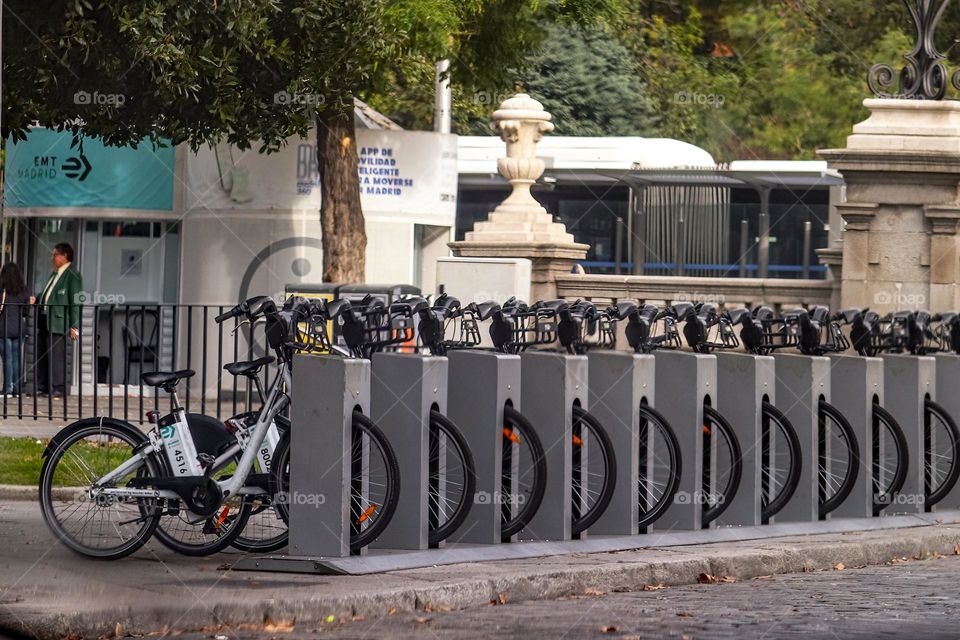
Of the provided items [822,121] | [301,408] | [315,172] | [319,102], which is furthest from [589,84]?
[301,408]

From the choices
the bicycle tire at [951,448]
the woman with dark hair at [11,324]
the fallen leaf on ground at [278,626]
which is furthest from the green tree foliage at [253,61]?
the fallen leaf on ground at [278,626]

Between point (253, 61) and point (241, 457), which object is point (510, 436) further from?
point (253, 61)

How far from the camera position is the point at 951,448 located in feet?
38.2

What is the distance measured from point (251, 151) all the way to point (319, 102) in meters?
3.04

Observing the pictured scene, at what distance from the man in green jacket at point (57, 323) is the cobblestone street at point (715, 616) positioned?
783 cm

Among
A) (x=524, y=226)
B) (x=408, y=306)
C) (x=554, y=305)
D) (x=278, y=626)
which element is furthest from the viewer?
(x=524, y=226)

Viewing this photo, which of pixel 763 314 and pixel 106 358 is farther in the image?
pixel 106 358

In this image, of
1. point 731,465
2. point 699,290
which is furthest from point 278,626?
point 699,290

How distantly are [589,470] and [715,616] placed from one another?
76.3 inches

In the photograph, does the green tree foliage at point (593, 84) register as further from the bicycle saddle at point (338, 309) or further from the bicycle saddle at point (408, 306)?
the bicycle saddle at point (338, 309)

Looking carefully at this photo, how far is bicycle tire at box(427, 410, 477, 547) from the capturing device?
28.0 feet

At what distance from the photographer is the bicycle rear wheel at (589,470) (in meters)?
9.18

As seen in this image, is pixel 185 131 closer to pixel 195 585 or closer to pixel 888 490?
pixel 888 490

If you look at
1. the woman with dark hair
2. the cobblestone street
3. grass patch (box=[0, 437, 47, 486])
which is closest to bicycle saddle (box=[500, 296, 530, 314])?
the cobblestone street
